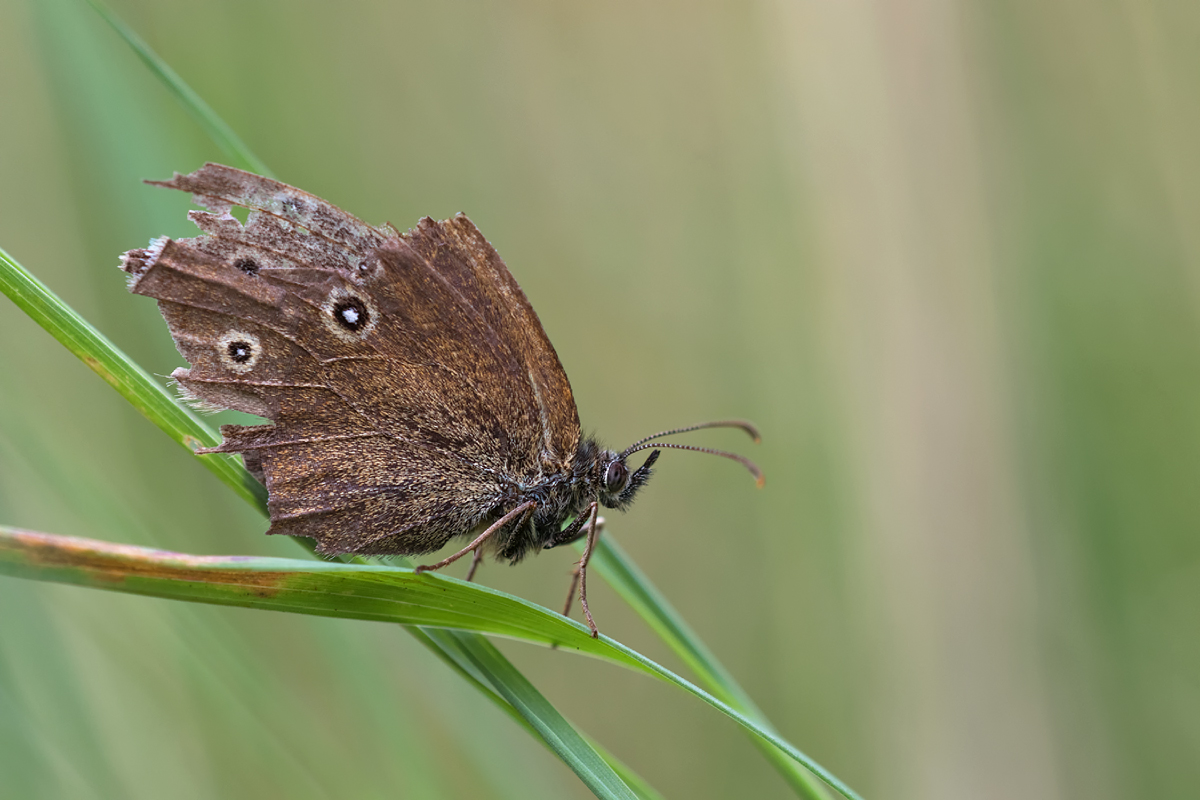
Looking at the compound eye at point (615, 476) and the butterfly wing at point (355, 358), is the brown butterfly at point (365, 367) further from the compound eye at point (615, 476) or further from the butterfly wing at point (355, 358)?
the compound eye at point (615, 476)

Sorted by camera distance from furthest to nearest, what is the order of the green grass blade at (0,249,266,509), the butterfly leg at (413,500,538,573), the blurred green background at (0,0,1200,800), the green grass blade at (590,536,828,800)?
→ the blurred green background at (0,0,1200,800) < the butterfly leg at (413,500,538,573) < the green grass blade at (590,536,828,800) < the green grass blade at (0,249,266,509)

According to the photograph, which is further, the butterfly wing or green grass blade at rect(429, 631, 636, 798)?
the butterfly wing

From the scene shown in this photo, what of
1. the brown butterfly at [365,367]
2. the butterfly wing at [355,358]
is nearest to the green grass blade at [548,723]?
the brown butterfly at [365,367]

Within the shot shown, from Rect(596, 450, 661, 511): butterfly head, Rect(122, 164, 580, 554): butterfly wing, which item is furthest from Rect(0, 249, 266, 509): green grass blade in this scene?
Rect(596, 450, 661, 511): butterfly head

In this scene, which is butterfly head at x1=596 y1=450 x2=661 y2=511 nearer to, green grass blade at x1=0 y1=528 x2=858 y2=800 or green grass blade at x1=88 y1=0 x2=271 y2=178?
green grass blade at x1=0 y1=528 x2=858 y2=800

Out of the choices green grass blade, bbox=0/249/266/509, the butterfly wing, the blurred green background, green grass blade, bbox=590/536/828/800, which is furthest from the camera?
the blurred green background

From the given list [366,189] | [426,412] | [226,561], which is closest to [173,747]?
[426,412]
